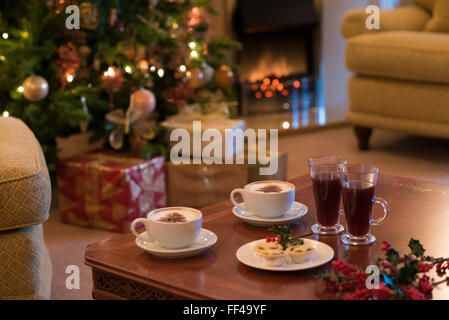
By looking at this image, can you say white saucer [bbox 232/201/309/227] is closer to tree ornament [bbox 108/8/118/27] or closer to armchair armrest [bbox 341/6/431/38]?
tree ornament [bbox 108/8/118/27]

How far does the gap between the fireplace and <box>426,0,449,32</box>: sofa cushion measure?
111 centimetres

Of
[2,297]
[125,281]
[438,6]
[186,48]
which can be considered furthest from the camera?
[438,6]

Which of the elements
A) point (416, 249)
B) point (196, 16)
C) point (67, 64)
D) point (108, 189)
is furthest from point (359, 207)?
point (196, 16)

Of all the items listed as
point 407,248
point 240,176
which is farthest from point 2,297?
point 240,176

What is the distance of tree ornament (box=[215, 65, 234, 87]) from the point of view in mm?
3090

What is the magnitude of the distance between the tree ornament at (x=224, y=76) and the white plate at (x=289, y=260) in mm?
1881

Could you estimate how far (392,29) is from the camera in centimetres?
341

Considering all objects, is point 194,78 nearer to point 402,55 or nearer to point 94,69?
point 94,69

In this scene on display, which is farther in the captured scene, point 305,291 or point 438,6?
point 438,6

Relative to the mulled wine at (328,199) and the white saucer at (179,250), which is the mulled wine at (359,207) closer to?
the mulled wine at (328,199)

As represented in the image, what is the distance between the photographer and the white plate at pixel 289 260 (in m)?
1.17

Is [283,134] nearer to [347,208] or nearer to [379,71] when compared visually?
[379,71]

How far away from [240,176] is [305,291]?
1.50 metres

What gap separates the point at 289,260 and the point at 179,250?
203 millimetres
